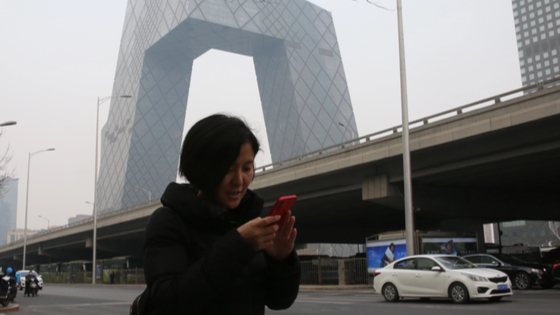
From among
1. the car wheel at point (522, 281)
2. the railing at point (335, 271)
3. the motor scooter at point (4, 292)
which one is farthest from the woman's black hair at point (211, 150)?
the railing at point (335, 271)

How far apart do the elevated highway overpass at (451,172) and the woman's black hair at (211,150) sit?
20.8m

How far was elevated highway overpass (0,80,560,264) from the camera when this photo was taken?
22297 mm

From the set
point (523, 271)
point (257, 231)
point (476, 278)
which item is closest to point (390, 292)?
point (476, 278)

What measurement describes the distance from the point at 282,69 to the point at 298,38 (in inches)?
250

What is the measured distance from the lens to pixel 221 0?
300ft

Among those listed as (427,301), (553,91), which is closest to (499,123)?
(553,91)

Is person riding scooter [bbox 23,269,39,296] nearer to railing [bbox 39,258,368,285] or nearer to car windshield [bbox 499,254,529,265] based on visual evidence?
railing [bbox 39,258,368,285]

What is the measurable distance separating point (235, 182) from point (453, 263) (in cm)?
1462

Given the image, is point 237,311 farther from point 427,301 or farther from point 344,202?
point 344,202

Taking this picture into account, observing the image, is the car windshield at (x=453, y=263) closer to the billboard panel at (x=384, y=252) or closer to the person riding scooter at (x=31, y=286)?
the billboard panel at (x=384, y=252)

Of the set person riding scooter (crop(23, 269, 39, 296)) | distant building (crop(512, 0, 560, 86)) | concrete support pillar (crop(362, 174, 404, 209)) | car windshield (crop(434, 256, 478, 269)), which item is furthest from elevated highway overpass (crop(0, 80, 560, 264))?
distant building (crop(512, 0, 560, 86))

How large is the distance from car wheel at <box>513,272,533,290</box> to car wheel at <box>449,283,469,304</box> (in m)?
7.71

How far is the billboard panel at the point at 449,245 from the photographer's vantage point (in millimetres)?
25453

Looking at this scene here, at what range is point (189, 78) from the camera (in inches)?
4023
